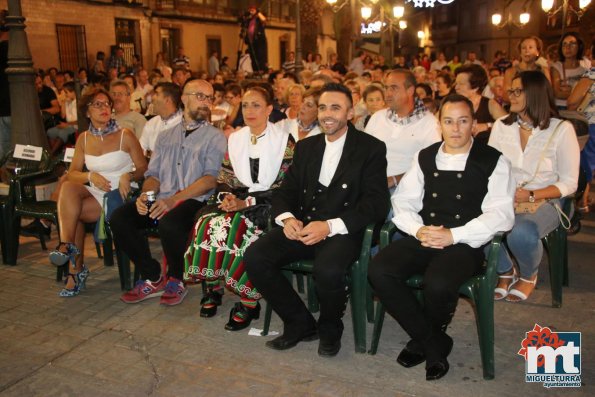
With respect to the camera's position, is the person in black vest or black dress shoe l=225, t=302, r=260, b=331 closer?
the person in black vest

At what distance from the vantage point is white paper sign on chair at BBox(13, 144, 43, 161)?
6059mm

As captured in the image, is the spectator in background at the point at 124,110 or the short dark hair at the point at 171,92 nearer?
the short dark hair at the point at 171,92

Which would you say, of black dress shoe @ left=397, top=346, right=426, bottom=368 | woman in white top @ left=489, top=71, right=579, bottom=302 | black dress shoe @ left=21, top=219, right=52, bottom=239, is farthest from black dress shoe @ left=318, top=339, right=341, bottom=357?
black dress shoe @ left=21, top=219, right=52, bottom=239

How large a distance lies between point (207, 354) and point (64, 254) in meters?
1.75

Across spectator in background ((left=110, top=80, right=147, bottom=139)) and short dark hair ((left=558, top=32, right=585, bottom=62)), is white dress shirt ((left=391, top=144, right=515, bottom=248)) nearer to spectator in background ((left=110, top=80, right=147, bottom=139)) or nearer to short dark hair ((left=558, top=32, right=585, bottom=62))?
spectator in background ((left=110, top=80, right=147, bottom=139))

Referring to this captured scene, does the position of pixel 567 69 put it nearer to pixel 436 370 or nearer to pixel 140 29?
pixel 436 370

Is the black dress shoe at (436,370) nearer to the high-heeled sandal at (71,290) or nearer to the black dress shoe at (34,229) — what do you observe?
the high-heeled sandal at (71,290)

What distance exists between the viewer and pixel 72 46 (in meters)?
21.5

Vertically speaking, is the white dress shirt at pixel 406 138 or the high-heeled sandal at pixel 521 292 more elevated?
the white dress shirt at pixel 406 138

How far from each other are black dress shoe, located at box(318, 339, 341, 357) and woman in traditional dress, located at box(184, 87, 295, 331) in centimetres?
70

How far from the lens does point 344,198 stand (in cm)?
401

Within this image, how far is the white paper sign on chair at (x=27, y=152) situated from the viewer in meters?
6.06

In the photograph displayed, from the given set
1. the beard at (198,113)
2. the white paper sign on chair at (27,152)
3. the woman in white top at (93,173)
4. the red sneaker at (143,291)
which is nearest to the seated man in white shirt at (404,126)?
the beard at (198,113)

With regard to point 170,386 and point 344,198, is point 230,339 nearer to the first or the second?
point 170,386
